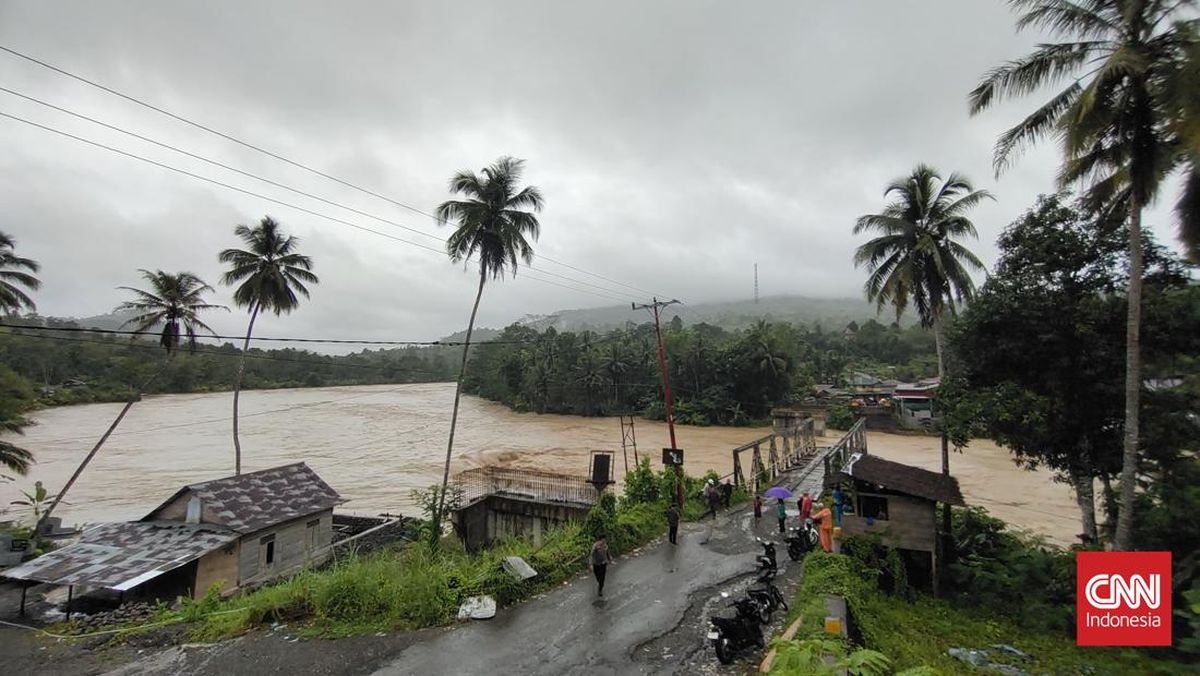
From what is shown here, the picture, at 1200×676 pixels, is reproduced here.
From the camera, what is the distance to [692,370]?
70.8m

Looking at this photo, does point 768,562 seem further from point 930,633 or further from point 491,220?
point 491,220

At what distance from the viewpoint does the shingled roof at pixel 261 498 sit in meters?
16.3

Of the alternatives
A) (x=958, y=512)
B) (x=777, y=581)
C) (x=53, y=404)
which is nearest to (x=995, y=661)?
(x=777, y=581)

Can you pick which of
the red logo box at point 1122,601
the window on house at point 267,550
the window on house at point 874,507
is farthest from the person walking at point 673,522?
the window on house at point 267,550

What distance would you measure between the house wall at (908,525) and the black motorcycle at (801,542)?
117 centimetres

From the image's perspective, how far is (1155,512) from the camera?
12.3 metres

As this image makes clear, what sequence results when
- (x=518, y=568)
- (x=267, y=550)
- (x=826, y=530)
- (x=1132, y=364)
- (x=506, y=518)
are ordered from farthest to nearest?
(x=506, y=518)
(x=267, y=550)
(x=826, y=530)
(x=518, y=568)
(x=1132, y=364)

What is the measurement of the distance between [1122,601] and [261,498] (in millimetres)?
23373

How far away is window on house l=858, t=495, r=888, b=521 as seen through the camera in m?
13.9

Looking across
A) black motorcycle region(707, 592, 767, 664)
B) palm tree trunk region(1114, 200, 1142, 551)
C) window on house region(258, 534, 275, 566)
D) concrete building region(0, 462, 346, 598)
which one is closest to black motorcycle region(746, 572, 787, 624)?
black motorcycle region(707, 592, 767, 664)

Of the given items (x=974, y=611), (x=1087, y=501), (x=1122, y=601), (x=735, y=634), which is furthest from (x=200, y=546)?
(x=1087, y=501)

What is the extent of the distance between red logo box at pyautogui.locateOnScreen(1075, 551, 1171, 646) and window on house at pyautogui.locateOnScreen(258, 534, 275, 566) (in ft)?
71.2

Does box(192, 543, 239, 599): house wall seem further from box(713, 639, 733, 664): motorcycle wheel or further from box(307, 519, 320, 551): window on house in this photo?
box(713, 639, 733, 664): motorcycle wheel

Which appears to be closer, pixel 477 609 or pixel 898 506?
pixel 477 609
